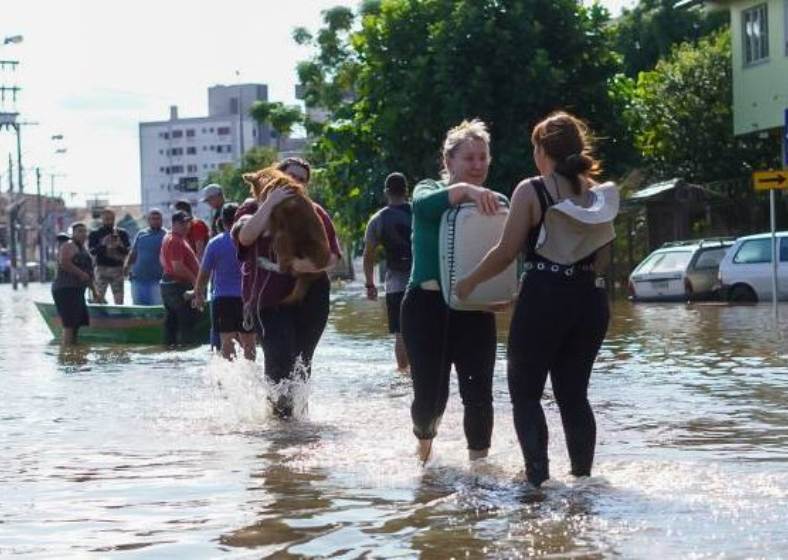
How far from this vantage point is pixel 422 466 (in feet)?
27.6

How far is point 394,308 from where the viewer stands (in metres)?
14.2

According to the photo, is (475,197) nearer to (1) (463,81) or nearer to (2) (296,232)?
(2) (296,232)

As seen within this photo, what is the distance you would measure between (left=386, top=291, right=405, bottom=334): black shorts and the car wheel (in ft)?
52.4

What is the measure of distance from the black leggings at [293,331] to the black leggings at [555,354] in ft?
9.85

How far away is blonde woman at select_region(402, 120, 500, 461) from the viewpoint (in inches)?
309

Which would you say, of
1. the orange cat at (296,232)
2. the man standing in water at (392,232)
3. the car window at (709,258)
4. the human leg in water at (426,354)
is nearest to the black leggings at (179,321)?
the man standing in water at (392,232)

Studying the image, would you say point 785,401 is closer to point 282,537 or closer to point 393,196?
point 393,196

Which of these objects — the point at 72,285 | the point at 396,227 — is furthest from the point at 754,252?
the point at 396,227

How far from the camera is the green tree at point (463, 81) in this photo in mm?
38875

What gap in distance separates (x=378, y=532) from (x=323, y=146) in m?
37.4

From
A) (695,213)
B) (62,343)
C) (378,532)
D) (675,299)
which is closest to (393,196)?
(378,532)

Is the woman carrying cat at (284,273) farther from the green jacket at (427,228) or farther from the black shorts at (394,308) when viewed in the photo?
the black shorts at (394,308)

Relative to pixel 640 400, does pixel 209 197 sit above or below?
above

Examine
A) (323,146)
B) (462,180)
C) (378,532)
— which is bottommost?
(378,532)
